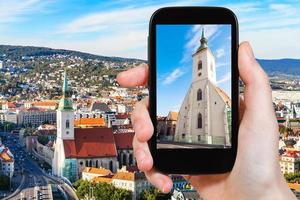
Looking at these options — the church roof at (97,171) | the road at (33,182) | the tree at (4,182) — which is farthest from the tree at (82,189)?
the tree at (4,182)

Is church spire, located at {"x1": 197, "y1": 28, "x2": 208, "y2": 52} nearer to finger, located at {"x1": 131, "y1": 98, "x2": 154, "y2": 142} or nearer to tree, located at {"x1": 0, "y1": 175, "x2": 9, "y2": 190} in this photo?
finger, located at {"x1": 131, "y1": 98, "x2": 154, "y2": 142}

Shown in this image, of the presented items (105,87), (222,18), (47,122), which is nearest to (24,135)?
(47,122)

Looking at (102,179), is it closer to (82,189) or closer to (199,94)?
(82,189)

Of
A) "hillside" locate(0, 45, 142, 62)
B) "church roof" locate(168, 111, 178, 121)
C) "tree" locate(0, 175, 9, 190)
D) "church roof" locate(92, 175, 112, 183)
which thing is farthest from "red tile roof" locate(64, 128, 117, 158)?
"hillside" locate(0, 45, 142, 62)

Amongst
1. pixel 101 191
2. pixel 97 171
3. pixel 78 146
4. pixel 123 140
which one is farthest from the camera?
pixel 123 140

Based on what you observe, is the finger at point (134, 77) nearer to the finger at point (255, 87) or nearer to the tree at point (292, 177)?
the finger at point (255, 87)

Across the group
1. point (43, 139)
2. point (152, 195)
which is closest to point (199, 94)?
point (152, 195)

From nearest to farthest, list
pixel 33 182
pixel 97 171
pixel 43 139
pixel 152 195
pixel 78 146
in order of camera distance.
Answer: pixel 152 195 → pixel 97 171 → pixel 33 182 → pixel 78 146 → pixel 43 139

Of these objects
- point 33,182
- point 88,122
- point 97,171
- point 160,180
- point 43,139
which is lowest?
point 33,182

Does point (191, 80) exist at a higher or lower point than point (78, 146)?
higher
